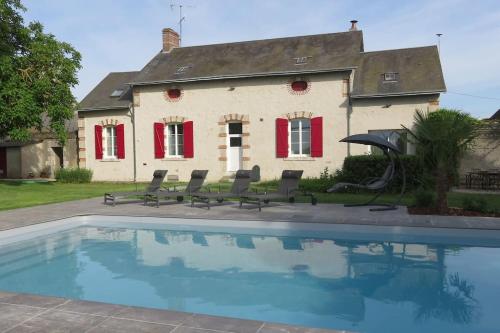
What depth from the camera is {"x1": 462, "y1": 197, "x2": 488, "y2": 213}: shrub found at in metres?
9.19

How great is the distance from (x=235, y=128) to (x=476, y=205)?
10.7m

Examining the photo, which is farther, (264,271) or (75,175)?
(75,175)

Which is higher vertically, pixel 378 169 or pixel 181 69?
pixel 181 69

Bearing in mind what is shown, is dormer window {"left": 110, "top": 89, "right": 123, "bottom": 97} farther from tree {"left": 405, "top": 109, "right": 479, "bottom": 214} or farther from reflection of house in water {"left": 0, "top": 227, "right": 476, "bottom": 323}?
tree {"left": 405, "top": 109, "right": 479, "bottom": 214}

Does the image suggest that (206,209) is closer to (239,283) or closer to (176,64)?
(239,283)

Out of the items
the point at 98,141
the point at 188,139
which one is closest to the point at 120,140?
the point at 98,141

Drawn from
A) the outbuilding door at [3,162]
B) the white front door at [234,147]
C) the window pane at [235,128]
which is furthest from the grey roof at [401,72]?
the outbuilding door at [3,162]

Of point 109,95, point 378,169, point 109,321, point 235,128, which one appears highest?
point 109,95

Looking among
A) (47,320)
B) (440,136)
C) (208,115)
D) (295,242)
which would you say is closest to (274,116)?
(208,115)

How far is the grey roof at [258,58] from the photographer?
16.9 m

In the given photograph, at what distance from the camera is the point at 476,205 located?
920cm

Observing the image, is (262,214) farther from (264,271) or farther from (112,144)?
(112,144)

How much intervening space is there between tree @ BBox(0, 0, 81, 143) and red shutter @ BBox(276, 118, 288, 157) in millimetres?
8450

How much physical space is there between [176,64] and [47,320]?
17066 millimetres
